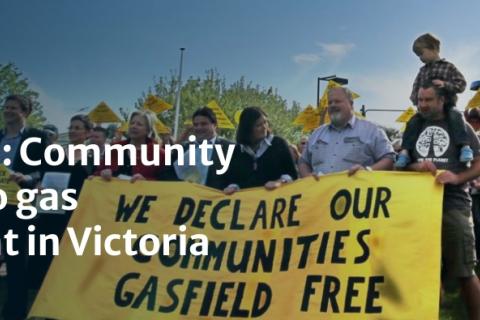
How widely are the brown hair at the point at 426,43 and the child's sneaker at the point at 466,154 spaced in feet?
5.78

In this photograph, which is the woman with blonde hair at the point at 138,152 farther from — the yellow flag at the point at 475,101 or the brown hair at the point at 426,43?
the yellow flag at the point at 475,101

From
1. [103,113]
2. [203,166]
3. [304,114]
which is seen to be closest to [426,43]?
[203,166]

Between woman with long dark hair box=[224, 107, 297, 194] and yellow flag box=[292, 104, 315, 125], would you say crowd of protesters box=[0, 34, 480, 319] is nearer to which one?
woman with long dark hair box=[224, 107, 297, 194]

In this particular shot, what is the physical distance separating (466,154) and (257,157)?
185 centimetres

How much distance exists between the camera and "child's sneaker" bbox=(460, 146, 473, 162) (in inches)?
181

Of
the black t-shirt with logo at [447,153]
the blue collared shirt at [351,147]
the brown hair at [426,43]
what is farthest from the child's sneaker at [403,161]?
the brown hair at [426,43]

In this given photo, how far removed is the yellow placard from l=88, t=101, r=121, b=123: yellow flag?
6203mm

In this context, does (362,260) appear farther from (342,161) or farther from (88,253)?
(88,253)

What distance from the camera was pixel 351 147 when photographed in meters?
5.38

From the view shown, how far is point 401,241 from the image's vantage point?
180 inches

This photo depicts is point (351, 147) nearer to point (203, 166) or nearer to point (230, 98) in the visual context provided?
point (203, 166)

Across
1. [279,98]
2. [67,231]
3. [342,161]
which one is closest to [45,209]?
[67,231]

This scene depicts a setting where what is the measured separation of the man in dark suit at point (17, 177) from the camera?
601 cm

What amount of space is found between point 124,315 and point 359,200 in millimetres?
2042
